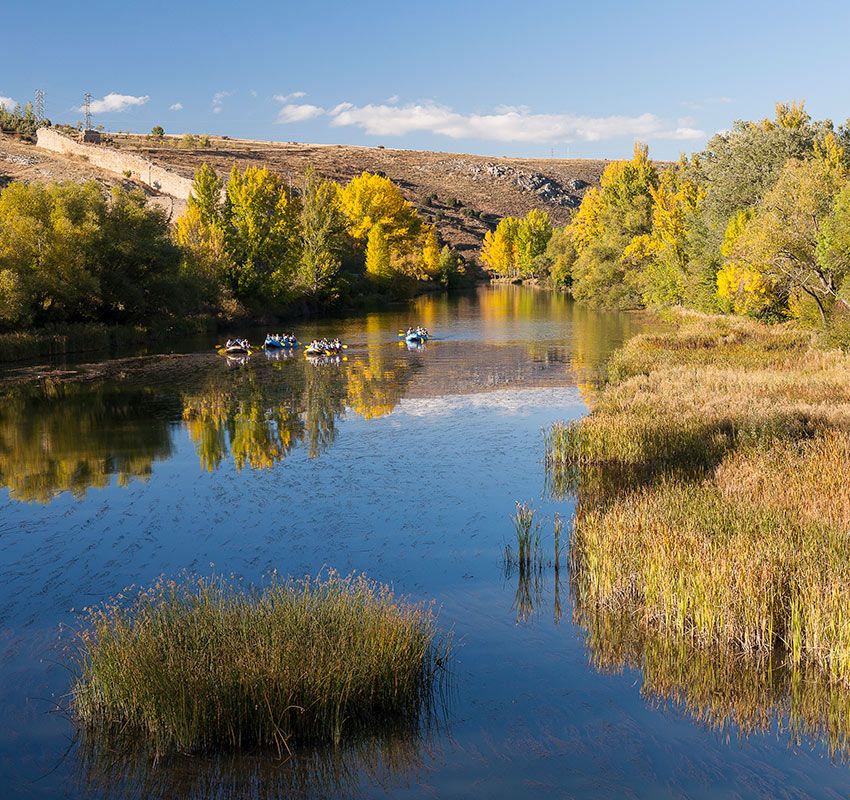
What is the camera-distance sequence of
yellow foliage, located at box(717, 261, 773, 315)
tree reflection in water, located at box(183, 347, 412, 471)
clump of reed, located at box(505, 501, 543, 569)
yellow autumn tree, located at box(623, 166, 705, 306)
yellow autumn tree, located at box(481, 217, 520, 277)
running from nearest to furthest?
clump of reed, located at box(505, 501, 543, 569) < tree reflection in water, located at box(183, 347, 412, 471) < yellow foliage, located at box(717, 261, 773, 315) < yellow autumn tree, located at box(623, 166, 705, 306) < yellow autumn tree, located at box(481, 217, 520, 277)

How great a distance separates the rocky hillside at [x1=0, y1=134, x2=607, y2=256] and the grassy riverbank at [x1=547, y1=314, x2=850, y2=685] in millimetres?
62768

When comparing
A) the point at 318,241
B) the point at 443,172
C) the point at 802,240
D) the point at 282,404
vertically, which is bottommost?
the point at 282,404

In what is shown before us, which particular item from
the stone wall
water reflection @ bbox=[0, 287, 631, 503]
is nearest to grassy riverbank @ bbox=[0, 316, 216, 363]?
water reflection @ bbox=[0, 287, 631, 503]

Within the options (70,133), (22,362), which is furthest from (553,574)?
(70,133)

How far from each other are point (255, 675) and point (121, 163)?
88.8 metres

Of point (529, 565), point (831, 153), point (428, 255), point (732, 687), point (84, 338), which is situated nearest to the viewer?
point (732, 687)

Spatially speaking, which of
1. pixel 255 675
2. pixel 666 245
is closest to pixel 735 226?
pixel 666 245

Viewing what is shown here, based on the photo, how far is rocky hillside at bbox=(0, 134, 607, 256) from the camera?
8731 cm

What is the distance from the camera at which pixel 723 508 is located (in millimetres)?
12852

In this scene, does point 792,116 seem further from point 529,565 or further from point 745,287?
point 529,565

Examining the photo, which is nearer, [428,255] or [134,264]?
[134,264]

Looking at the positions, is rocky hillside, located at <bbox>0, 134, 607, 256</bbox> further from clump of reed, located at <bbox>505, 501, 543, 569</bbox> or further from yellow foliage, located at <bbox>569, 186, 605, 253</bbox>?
clump of reed, located at <bbox>505, 501, 543, 569</bbox>

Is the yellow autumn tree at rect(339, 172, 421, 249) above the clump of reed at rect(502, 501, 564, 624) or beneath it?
above

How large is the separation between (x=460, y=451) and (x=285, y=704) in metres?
13.4
